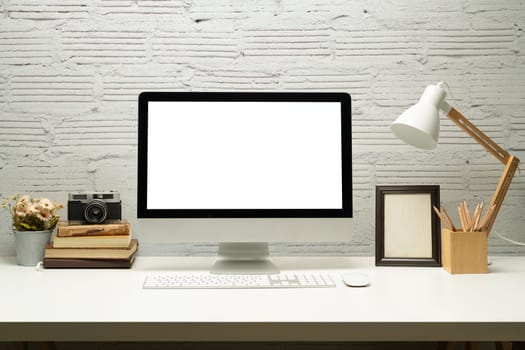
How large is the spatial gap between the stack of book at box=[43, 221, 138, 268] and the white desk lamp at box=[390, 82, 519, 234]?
84cm

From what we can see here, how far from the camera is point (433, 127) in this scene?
1389 mm

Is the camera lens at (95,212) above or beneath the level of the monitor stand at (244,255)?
above

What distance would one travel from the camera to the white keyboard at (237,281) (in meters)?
1.23

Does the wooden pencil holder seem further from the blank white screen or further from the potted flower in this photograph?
the potted flower

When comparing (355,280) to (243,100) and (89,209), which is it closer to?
(243,100)

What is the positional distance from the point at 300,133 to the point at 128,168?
0.62m

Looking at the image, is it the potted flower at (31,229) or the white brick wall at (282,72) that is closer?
the potted flower at (31,229)

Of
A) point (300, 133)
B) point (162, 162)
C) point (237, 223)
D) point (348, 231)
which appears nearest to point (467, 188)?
point (348, 231)

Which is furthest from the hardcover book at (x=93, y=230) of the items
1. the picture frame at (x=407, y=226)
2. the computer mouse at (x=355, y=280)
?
the picture frame at (x=407, y=226)

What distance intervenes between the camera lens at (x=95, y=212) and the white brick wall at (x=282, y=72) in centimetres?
21

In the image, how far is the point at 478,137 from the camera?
4.82ft

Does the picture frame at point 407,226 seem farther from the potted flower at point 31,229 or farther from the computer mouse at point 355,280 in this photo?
the potted flower at point 31,229

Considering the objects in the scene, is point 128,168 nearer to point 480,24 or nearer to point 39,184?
point 39,184
